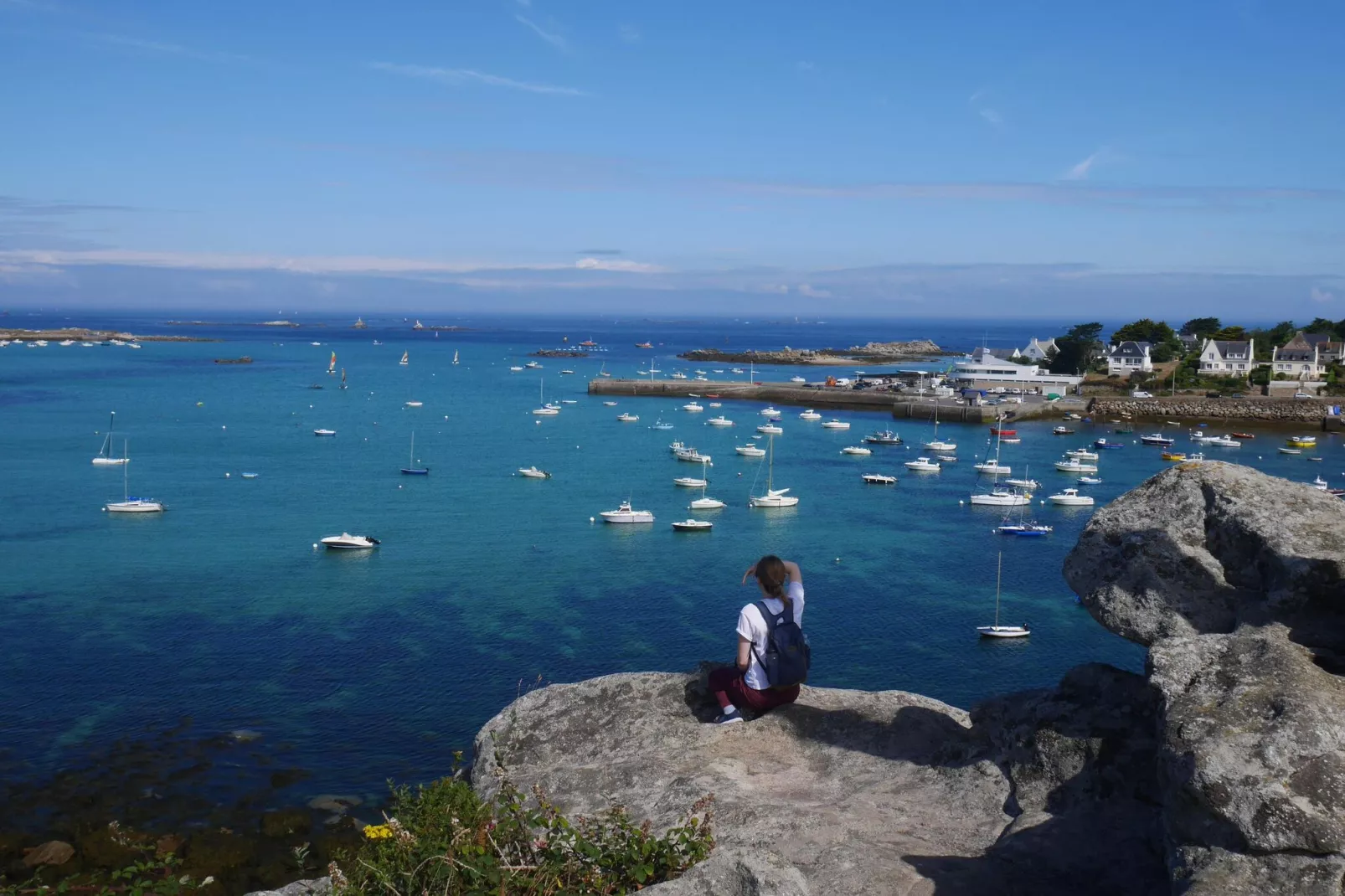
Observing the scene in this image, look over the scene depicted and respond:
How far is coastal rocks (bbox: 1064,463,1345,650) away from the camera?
627cm

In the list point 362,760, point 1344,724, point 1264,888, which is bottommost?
point 362,760

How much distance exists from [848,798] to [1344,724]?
2.87 meters

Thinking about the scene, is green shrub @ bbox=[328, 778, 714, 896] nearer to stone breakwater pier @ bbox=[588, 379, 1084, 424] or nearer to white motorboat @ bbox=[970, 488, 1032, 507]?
white motorboat @ bbox=[970, 488, 1032, 507]

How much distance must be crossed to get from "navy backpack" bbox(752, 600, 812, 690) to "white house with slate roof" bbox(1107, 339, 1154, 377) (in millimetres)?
111116

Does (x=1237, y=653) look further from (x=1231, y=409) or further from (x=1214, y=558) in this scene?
(x=1231, y=409)

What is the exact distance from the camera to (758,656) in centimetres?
795

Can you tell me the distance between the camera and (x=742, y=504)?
51.4m

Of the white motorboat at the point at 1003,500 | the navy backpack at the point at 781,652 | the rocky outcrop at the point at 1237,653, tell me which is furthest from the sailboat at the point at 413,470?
the rocky outcrop at the point at 1237,653

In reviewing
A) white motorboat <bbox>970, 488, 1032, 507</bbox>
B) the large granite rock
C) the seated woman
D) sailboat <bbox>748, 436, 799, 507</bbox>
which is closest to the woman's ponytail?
the seated woman

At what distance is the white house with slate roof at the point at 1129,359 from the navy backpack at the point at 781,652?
365 ft

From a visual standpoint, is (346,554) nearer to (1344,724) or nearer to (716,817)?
(716,817)

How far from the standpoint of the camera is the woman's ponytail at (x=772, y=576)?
7.96 m

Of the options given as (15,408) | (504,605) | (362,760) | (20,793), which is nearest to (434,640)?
(504,605)

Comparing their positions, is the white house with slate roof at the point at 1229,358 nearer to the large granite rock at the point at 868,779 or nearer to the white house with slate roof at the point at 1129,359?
the white house with slate roof at the point at 1129,359
